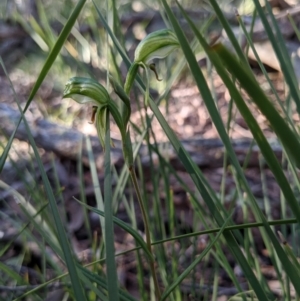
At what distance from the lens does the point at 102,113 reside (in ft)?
1.33

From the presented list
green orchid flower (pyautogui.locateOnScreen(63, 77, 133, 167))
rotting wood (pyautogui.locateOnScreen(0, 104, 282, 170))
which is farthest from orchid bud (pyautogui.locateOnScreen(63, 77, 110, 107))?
rotting wood (pyautogui.locateOnScreen(0, 104, 282, 170))

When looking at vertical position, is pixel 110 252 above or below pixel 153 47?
below

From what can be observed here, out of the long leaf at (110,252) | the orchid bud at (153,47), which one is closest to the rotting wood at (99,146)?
the orchid bud at (153,47)

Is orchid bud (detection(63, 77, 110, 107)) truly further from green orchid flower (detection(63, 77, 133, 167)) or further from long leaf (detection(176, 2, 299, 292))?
long leaf (detection(176, 2, 299, 292))

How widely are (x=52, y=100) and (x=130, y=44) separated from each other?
0.52 meters

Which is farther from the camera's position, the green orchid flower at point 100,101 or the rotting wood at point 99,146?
the rotting wood at point 99,146

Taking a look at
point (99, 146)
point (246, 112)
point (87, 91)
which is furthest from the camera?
point (99, 146)

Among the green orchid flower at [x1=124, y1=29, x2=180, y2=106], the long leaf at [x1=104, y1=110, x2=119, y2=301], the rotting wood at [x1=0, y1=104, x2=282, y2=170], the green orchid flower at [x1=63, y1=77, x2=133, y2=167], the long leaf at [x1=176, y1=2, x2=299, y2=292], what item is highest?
the rotting wood at [x1=0, y1=104, x2=282, y2=170]

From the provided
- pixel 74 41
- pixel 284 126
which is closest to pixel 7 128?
pixel 74 41

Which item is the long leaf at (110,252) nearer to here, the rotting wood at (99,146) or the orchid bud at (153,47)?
the orchid bud at (153,47)

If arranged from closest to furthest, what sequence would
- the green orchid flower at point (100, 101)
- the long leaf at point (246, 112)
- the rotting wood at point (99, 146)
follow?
the long leaf at point (246, 112)
the green orchid flower at point (100, 101)
the rotting wood at point (99, 146)

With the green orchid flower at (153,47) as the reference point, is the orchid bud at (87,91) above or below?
below

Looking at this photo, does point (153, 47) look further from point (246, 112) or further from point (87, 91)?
point (246, 112)

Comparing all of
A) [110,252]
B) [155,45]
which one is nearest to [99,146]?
[155,45]
